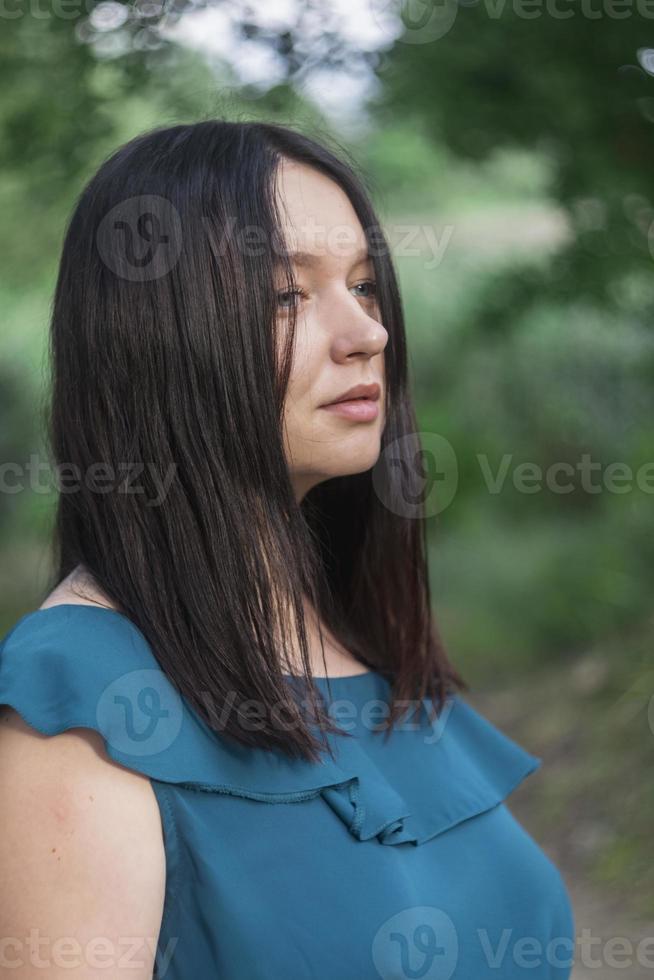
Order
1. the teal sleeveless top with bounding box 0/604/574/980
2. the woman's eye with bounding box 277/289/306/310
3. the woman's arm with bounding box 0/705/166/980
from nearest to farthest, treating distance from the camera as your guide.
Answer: the woman's arm with bounding box 0/705/166/980 → the teal sleeveless top with bounding box 0/604/574/980 → the woman's eye with bounding box 277/289/306/310

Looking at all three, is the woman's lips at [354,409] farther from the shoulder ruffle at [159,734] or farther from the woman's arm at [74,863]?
the woman's arm at [74,863]

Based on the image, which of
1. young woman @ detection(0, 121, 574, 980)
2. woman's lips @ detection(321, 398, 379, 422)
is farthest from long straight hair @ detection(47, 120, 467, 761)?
woman's lips @ detection(321, 398, 379, 422)

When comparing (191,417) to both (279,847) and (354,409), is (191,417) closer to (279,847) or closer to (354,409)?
(354,409)

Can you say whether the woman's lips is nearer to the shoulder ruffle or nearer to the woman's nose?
the woman's nose

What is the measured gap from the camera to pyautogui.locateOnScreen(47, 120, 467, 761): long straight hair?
1.42 m

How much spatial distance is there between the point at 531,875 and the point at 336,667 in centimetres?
43

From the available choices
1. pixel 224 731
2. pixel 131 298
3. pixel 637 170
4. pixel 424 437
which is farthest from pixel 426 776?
pixel 424 437

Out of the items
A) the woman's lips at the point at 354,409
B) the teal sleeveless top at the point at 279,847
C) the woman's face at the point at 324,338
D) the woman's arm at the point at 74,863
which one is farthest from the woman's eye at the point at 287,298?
the woman's arm at the point at 74,863

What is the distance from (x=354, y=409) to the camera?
63.8 inches

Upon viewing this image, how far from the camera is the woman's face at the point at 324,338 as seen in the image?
154 centimetres

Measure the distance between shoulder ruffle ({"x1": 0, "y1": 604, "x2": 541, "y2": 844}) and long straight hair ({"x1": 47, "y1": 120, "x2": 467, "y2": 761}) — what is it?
0.03 metres

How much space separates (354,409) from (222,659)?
17.0 inches

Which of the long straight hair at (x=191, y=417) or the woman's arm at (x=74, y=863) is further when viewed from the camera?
the long straight hair at (x=191, y=417)

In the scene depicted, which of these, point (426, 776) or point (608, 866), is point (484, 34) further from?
point (608, 866)
